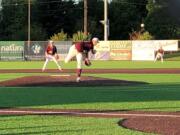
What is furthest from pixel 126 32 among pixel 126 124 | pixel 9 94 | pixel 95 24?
pixel 126 124

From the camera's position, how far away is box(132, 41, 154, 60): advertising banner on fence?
6169 cm

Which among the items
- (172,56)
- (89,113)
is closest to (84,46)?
(89,113)

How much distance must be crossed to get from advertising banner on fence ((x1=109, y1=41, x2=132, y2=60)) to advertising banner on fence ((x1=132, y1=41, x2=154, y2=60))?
0.56 m

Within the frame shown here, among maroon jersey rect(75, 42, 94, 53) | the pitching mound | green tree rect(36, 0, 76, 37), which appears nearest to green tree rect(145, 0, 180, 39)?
the pitching mound

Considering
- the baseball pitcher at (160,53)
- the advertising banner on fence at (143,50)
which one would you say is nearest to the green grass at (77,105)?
the baseball pitcher at (160,53)

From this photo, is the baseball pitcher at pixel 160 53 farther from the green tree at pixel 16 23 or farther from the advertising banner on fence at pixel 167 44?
the green tree at pixel 16 23

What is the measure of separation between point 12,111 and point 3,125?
2579 mm

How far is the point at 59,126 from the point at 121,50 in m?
53.9

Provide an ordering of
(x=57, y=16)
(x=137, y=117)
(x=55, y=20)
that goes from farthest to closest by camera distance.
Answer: (x=55, y=20) < (x=57, y=16) < (x=137, y=117)

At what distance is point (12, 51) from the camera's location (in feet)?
207

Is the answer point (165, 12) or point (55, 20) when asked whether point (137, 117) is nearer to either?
point (165, 12)

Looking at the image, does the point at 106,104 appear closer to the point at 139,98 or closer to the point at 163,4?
the point at 139,98

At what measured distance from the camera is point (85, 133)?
8578 millimetres

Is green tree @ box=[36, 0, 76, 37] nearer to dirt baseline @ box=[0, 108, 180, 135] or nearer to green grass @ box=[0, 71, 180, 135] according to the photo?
green grass @ box=[0, 71, 180, 135]
